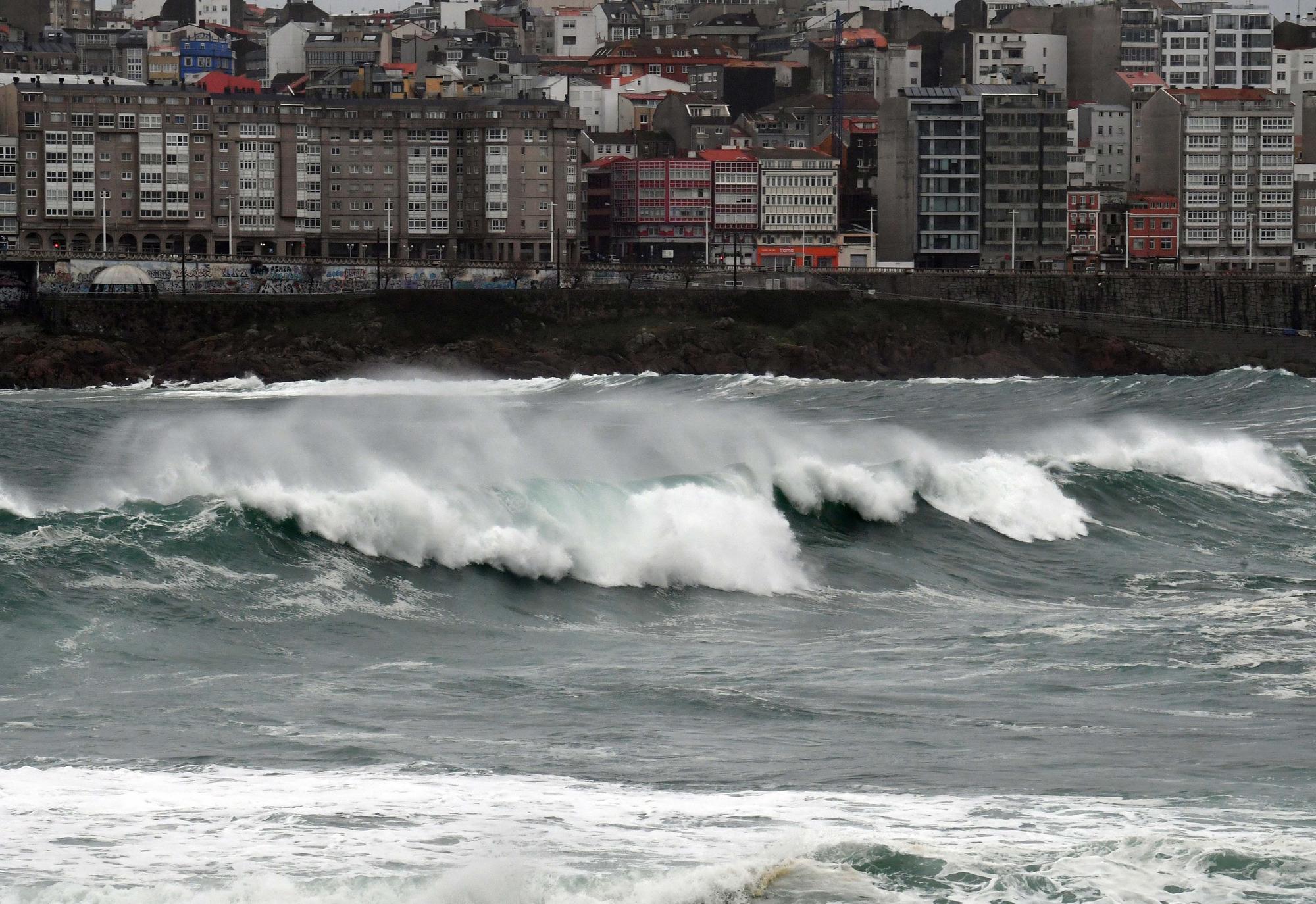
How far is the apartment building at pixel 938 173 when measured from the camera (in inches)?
4946

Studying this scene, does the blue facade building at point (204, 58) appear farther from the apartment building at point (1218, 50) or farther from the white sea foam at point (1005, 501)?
the white sea foam at point (1005, 501)

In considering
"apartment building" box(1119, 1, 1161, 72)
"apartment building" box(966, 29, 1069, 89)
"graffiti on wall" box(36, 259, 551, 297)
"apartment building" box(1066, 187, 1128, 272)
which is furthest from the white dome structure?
"apartment building" box(1119, 1, 1161, 72)

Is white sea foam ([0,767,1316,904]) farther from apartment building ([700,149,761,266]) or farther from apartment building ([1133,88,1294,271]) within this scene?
apartment building ([1133,88,1294,271])

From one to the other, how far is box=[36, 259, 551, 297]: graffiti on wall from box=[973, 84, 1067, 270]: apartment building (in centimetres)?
3170

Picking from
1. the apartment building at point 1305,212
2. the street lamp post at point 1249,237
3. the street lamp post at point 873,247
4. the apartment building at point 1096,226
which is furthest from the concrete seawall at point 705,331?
the apartment building at point 1305,212

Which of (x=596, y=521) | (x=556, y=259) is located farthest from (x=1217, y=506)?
(x=556, y=259)

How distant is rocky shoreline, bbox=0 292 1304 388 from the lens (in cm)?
9606

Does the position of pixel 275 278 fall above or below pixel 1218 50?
below

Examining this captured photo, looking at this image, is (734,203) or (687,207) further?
(734,203)

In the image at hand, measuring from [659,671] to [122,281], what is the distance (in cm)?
8392

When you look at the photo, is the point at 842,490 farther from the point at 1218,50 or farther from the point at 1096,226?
the point at 1218,50

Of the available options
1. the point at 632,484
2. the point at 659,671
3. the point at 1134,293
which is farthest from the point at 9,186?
the point at 659,671

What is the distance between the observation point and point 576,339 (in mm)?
101750

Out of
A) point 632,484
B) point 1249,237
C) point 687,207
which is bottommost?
point 632,484
